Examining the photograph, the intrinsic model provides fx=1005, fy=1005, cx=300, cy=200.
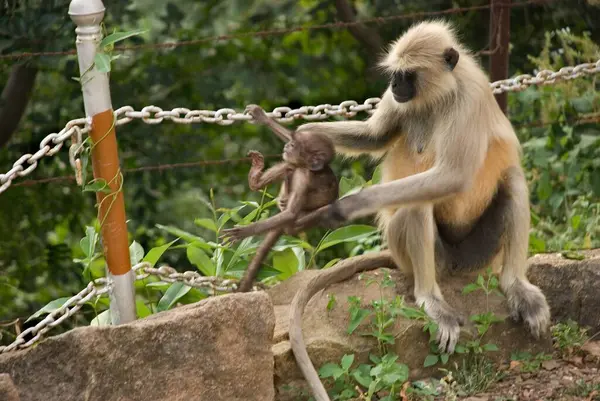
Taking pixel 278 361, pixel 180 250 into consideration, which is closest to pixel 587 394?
pixel 278 361


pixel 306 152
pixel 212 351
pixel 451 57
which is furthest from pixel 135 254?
pixel 451 57

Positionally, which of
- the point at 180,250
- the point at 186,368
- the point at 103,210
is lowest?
the point at 180,250

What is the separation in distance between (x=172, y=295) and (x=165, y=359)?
3.08ft

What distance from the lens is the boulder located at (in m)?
3.31

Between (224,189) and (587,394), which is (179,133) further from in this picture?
(587,394)

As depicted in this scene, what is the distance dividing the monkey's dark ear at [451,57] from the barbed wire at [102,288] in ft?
4.79

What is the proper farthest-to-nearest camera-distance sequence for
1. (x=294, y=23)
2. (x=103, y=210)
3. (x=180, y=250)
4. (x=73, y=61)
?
(x=294, y=23), (x=180, y=250), (x=73, y=61), (x=103, y=210)

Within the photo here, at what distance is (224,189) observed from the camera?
817 centimetres

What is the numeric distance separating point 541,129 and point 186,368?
409 cm

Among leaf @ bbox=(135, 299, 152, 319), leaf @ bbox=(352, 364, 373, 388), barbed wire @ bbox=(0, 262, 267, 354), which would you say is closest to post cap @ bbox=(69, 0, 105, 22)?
barbed wire @ bbox=(0, 262, 267, 354)

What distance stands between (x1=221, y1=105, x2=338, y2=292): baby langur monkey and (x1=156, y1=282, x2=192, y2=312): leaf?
1.30 feet

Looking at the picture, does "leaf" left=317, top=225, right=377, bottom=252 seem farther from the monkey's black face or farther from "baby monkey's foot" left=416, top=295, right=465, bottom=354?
the monkey's black face

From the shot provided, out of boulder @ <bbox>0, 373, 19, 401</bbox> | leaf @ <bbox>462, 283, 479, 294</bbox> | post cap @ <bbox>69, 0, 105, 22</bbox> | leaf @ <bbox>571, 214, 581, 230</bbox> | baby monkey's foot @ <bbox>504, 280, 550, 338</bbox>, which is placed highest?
post cap @ <bbox>69, 0, 105, 22</bbox>

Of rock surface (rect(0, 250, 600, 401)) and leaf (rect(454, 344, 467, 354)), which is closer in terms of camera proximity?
rock surface (rect(0, 250, 600, 401))
